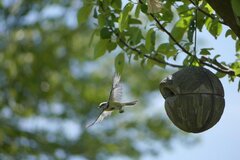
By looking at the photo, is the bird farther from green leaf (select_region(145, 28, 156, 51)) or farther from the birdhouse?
the birdhouse

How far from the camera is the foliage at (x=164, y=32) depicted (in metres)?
2.98

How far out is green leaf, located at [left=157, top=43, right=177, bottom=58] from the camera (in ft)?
10.1

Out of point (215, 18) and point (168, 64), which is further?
point (168, 64)

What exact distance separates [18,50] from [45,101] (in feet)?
4.25

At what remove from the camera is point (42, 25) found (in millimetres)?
13539

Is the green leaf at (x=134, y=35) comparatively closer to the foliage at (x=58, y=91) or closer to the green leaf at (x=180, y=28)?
the green leaf at (x=180, y=28)

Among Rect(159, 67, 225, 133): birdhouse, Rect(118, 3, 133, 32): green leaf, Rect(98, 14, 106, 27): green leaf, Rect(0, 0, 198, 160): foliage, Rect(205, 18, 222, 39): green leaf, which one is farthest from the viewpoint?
Rect(0, 0, 198, 160): foliage

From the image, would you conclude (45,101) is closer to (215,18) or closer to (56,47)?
(56,47)

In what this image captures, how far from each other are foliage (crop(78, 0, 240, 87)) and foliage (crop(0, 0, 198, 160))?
906 cm

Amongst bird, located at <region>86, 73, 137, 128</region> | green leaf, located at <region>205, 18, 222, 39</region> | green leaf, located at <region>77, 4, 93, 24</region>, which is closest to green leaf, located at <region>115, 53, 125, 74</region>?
bird, located at <region>86, 73, 137, 128</region>

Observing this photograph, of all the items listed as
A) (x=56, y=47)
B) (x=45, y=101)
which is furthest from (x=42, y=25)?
(x=45, y=101)

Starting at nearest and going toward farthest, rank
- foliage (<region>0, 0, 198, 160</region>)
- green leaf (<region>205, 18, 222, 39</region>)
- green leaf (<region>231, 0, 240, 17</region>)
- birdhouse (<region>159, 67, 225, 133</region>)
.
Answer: green leaf (<region>231, 0, 240, 17</region>)
birdhouse (<region>159, 67, 225, 133</region>)
green leaf (<region>205, 18, 222, 39</region>)
foliage (<region>0, 0, 198, 160</region>)

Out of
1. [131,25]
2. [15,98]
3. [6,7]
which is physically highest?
[6,7]

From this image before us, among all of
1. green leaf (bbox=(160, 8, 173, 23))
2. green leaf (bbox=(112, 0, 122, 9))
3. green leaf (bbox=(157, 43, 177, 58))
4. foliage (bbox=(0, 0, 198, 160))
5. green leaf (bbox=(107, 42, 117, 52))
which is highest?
foliage (bbox=(0, 0, 198, 160))
